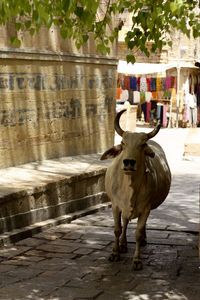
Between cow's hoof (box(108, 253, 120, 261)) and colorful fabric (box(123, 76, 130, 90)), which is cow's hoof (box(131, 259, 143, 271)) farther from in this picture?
colorful fabric (box(123, 76, 130, 90))

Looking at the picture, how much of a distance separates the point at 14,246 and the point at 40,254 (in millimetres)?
512

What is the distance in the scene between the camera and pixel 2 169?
9.17 metres

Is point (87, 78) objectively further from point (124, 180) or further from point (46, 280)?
point (46, 280)

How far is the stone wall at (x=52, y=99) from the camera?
917cm

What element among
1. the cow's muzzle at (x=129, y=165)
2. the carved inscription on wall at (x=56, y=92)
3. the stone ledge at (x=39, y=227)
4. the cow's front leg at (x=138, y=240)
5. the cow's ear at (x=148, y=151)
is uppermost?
the carved inscription on wall at (x=56, y=92)

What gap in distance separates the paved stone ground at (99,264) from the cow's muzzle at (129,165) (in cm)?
114

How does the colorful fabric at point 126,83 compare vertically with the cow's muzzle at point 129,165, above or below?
above

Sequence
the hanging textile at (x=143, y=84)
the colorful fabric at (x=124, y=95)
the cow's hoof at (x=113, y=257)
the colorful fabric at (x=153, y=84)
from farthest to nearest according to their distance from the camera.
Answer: the colorful fabric at (x=153, y=84)
the hanging textile at (x=143, y=84)
the colorful fabric at (x=124, y=95)
the cow's hoof at (x=113, y=257)

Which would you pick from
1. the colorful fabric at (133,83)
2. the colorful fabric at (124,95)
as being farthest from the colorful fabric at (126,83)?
the colorful fabric at (124,95)

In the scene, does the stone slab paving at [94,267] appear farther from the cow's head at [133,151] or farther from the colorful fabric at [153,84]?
the colorful fabric at [153,84]

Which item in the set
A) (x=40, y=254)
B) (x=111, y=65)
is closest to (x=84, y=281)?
(x=40, y=254)

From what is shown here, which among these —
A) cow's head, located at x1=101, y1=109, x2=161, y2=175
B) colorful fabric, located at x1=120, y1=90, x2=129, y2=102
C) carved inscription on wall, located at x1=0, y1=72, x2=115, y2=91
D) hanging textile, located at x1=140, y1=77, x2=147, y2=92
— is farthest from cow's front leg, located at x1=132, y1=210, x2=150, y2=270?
hanging textile, located at x1=140, y1=77, x2=147, y2=92

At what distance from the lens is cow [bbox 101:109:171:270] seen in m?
5.91

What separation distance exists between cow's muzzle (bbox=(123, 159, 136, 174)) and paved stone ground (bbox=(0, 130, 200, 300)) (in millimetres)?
1141
